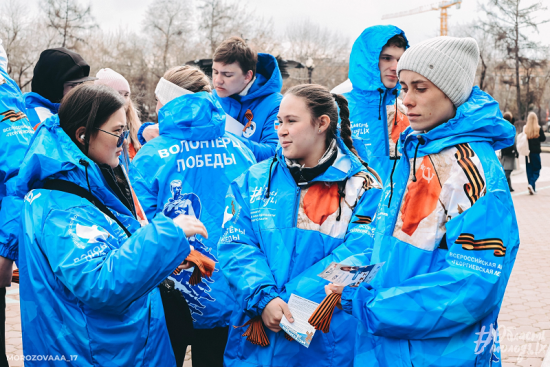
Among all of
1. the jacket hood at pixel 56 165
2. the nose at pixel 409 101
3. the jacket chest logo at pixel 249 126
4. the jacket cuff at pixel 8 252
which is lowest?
the jacket cuff at pixel 8 252

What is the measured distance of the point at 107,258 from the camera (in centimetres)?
193

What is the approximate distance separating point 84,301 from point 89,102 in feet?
2.78

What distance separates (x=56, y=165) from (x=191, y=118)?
120cm

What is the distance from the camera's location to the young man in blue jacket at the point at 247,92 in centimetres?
420

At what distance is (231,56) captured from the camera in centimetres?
416

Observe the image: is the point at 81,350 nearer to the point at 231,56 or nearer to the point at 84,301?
the point at 84,301

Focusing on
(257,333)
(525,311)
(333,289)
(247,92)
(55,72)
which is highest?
(55,72)

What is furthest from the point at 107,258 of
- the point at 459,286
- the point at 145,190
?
the point at 459,286

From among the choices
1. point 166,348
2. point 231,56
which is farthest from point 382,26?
point 166,348

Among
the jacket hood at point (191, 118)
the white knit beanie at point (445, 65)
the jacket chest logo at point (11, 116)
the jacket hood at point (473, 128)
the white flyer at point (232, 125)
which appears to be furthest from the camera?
the white flyer at point (232, 125)

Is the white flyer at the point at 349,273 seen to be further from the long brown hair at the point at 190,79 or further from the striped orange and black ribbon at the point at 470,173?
the long brown hair at the point at 190,79

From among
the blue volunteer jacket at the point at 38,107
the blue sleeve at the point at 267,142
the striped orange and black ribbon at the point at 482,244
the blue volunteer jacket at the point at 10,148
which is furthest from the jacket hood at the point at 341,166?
the blue volunteer jacket at the point at 38,107

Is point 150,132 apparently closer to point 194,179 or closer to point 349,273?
point 194,179

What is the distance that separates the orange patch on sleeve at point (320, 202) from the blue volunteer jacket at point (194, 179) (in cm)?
77
